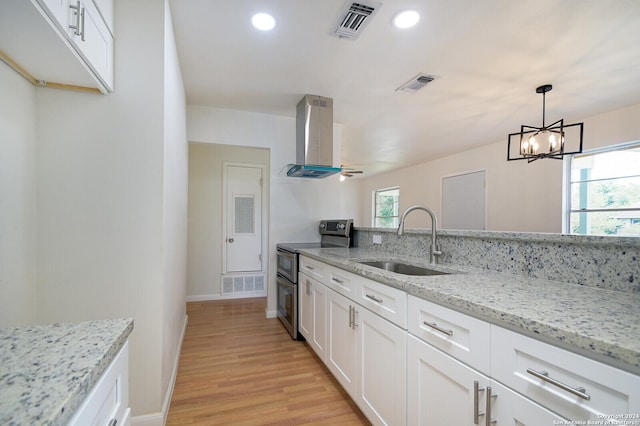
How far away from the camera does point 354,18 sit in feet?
6.09

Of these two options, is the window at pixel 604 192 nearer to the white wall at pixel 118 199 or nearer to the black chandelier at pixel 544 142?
the black chandelier at pixel 544 142

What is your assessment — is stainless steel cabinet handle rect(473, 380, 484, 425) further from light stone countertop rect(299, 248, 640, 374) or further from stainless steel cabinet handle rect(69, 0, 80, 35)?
stainless steel cabinet handle rect(69, 0, 80, 35)

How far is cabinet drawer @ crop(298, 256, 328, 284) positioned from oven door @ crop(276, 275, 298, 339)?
10.8 inches

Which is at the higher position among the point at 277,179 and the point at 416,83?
the point at 416,83

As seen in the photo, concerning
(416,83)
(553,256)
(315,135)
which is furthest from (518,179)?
(553,256)

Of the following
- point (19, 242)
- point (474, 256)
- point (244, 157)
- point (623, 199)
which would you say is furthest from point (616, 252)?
point (244, 157)

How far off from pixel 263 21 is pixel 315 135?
1330 millimetres

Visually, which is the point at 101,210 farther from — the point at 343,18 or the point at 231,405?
the point at 343,18

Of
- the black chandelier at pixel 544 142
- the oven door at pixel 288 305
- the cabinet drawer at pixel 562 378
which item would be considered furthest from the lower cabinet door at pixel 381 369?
the black chandelier at pixel 544 142

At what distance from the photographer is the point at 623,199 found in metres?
3.54

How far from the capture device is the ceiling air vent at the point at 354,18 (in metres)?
1.74

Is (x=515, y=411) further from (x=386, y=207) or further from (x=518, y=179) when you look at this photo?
(x=386, y=207)

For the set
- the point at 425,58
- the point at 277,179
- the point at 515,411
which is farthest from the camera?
the point at 277,179

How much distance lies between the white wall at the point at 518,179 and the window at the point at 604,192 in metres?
0.14
